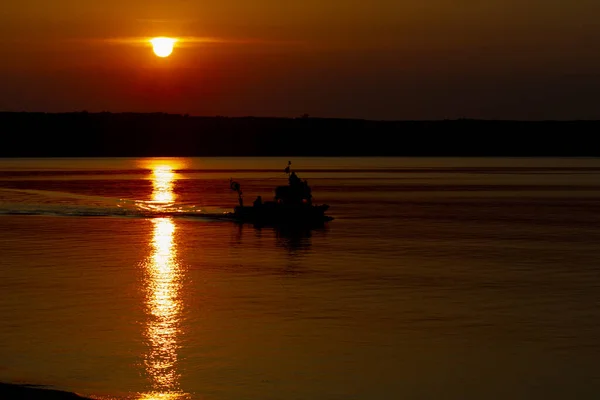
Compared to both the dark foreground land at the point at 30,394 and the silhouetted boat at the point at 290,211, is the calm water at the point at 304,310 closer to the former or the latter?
the dark foreground land at the point at 30,394

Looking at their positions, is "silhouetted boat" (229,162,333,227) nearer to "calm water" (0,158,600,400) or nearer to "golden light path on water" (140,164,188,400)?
"calm water" (0,158,600,400)

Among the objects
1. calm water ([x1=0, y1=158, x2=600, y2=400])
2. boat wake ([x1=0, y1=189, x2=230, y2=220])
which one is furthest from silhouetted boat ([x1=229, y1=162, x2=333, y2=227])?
boat wake ([x1=0, y1=189, x2=230, y2=220])

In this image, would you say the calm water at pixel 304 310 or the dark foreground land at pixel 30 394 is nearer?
the dark foreground land at pixel 30 394

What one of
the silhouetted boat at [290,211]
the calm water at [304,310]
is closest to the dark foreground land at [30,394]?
the calm water at [304,310]

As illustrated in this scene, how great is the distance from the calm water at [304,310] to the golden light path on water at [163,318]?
0.26 ft

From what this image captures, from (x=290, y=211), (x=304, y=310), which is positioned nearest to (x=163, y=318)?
(x=304, y=310)

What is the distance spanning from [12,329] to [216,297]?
7.86m

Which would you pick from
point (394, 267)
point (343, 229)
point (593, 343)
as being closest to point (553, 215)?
point (343, 229)

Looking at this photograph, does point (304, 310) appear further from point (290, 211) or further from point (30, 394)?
point (290, 211)

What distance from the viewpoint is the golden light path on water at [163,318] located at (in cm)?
2066

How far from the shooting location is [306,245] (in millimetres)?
50844

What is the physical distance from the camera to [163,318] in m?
28.3

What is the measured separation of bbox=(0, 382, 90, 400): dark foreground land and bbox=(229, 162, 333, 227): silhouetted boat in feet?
143

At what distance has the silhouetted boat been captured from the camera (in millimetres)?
63281
